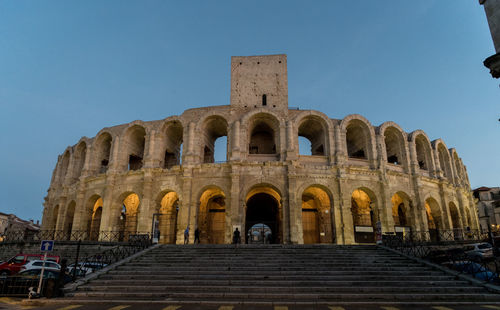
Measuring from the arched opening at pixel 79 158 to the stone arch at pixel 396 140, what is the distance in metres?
30.2

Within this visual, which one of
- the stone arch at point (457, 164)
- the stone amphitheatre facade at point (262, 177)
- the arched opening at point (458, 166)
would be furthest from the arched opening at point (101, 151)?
the arched opening at point (458, 166)

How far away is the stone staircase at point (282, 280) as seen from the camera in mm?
9914

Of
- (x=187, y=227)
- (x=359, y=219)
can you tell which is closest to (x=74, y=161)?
(x=187, y=227)

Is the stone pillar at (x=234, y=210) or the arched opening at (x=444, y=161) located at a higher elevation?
the arched opening at (x=444, y=161)

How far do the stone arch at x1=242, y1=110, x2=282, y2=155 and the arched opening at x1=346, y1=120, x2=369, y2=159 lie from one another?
282 inches

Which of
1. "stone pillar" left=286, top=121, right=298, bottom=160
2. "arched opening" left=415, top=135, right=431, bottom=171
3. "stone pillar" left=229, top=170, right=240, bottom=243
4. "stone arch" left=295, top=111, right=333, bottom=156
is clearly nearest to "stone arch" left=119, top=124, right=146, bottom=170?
"stone pillar" left=229, top=170, right=240, bottom=243

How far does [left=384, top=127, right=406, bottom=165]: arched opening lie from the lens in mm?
26766

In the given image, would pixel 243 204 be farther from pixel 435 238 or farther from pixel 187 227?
pixel 435 238

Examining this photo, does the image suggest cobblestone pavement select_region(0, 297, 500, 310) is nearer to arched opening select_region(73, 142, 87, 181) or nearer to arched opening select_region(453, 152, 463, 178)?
arched opening select_region(73, 142, 87, 181)

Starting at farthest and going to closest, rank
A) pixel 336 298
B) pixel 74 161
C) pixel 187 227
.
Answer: pixel 74 161
pixel 187 227
pixel 336 298

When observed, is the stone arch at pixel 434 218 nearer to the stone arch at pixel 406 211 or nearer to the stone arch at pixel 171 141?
the stone arch at pixel 406 211

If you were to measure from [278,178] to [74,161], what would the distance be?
22.4 meters

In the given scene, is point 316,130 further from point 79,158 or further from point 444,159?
point 79,158

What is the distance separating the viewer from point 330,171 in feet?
78.3
